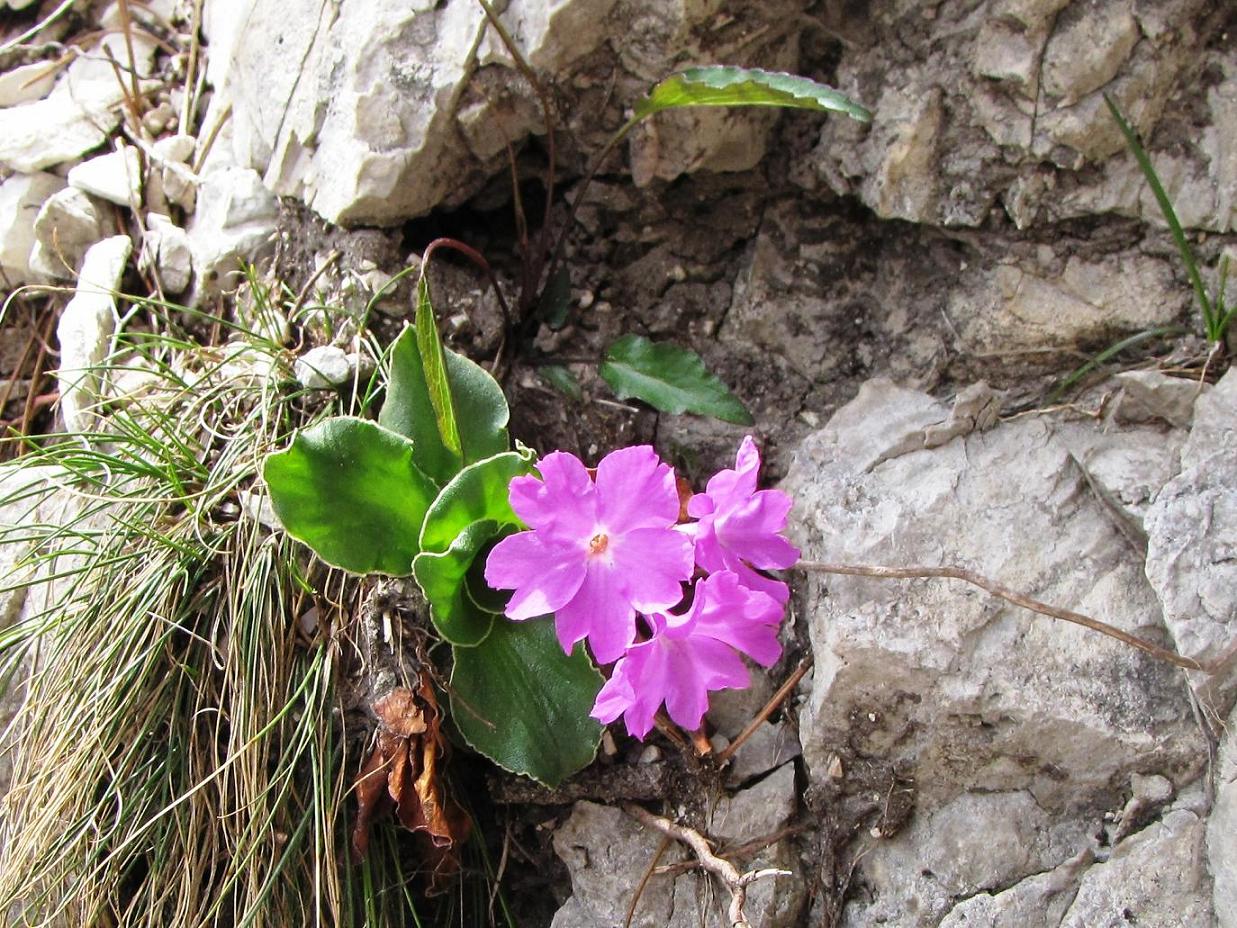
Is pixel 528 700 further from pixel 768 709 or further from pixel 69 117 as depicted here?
pixel 69 117

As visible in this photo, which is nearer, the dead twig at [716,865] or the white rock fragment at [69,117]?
the dead twig at [716,865]

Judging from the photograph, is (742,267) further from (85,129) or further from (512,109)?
(85,129)

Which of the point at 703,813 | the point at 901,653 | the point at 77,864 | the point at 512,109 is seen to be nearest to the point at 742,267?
the point at 512,109

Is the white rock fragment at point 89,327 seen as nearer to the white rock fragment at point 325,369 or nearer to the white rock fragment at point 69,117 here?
the white rock fragment at point 69,117

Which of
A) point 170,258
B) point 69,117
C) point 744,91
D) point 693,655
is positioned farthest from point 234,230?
point 693,655

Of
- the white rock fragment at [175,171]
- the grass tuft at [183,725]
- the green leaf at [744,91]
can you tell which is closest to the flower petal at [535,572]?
the grass tuft at [183,725]

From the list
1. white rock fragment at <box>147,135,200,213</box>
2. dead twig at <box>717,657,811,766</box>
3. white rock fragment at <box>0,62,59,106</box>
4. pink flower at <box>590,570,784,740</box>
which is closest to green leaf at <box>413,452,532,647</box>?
pink flower at <box>590,570,784,740</box>

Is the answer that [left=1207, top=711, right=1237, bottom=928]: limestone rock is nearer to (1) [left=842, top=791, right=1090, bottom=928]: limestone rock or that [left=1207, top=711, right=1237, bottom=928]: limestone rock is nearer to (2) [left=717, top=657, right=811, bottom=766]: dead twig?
(1) [left=842, top=791, right=1090, bottom=928]: limestone rock
